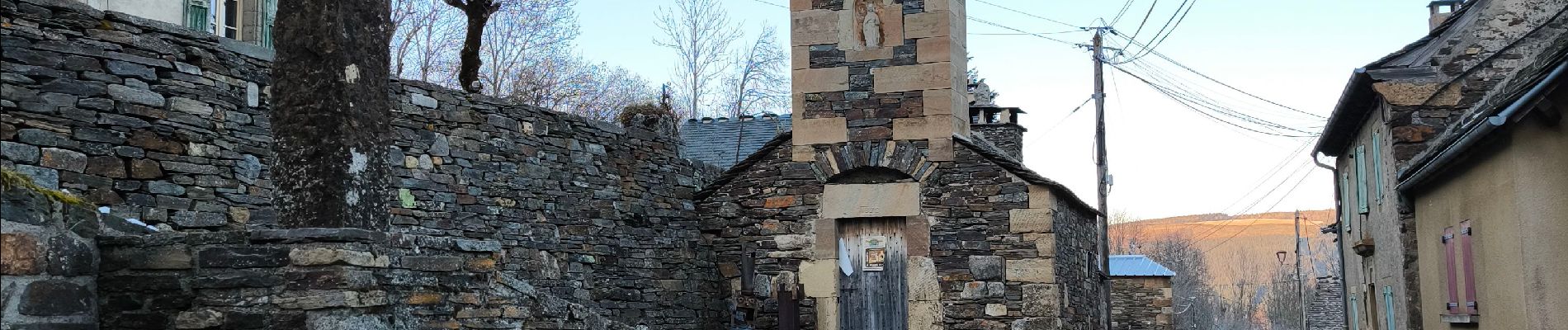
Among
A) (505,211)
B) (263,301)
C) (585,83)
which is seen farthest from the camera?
(585,83)

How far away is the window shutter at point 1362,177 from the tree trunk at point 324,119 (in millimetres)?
10221

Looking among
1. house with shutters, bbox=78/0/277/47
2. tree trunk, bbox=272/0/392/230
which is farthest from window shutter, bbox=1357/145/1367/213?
house with shutters, bbox=78/0/277/47

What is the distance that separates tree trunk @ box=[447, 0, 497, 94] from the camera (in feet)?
43.3

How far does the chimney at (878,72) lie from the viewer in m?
12.5

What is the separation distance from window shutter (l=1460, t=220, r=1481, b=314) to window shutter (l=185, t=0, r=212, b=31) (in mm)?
11321

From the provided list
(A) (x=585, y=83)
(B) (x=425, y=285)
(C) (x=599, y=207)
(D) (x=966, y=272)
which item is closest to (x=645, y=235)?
(C) (x=599, y=207)

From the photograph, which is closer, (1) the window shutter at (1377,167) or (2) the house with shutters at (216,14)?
(1) the window shutter at (1377,167)

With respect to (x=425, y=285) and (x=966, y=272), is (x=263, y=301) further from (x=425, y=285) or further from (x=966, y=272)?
(x=966, y=272)

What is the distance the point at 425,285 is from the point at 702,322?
639 centimetres

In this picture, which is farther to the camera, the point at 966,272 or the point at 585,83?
the point at 585,83

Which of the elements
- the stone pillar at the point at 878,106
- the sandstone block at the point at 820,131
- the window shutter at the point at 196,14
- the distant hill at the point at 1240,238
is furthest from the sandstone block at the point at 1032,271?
the distant hill at the point at 1240,238

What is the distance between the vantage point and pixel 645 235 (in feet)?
40.2

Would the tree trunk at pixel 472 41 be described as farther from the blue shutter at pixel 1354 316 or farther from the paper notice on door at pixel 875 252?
the blue shutter at pixel 1354 316

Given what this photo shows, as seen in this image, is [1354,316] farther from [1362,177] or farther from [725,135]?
[725,135]
